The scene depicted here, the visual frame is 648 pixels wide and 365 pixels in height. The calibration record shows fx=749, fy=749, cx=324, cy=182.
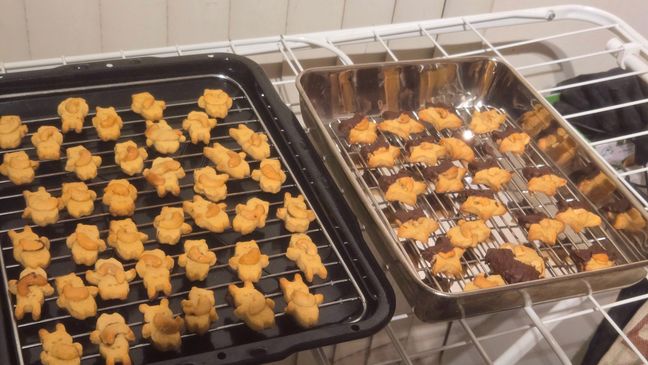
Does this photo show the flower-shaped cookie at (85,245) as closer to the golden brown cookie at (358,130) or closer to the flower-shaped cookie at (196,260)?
the flower-shaped cookie at (196,260)

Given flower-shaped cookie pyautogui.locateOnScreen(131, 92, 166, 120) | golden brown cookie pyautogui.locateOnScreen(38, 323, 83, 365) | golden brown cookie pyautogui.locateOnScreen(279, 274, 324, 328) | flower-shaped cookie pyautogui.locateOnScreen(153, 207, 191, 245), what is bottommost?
golden brown cookie pyautogui.locateOnScreen(279, 274, 324, 328)

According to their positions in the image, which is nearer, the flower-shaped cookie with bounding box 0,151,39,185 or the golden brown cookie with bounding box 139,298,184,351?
the golden brown cookie with bounding box 139,298,184,351

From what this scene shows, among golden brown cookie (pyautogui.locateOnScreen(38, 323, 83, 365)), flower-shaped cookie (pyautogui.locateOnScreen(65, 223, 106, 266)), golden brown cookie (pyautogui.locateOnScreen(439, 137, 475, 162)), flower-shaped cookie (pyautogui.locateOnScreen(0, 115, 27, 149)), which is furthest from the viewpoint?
golden brown cookie (pyautogui.locateOnScreen(439, 137, 475, 162))

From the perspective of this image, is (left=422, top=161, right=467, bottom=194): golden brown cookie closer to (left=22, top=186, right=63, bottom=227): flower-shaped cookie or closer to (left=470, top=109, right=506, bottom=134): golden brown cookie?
(left=470, top=109, right=506, bottom=134): golden brown cookie

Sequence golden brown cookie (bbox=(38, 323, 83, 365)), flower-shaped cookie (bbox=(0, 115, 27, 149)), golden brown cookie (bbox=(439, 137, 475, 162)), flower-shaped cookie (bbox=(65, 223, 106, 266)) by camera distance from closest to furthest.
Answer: golden brown cookie (bbox=(38, 323, 83, 365)) < flower-shaped cookie (bbox=(65, 223, 106, 266)) < flower-shaped cookie (bbox=(0, 115, 27, 149)) < golden brown cookie (bbox=(439, 137, 475, 162))

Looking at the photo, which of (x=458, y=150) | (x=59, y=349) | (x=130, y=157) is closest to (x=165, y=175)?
(x=130, y=157)

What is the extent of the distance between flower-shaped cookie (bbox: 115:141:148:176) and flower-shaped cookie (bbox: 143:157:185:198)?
0.01m

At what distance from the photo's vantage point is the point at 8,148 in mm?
880

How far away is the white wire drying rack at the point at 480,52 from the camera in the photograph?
0.94 m

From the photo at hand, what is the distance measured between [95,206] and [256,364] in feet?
0.94

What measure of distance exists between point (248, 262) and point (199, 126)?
0.76 feet

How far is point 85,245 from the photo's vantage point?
766mm

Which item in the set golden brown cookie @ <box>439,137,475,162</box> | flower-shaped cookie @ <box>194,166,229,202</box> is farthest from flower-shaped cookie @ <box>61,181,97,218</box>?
golden brown cookie @ <box>439,137,475,162</box>

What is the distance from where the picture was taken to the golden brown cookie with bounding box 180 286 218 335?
0.72 m
